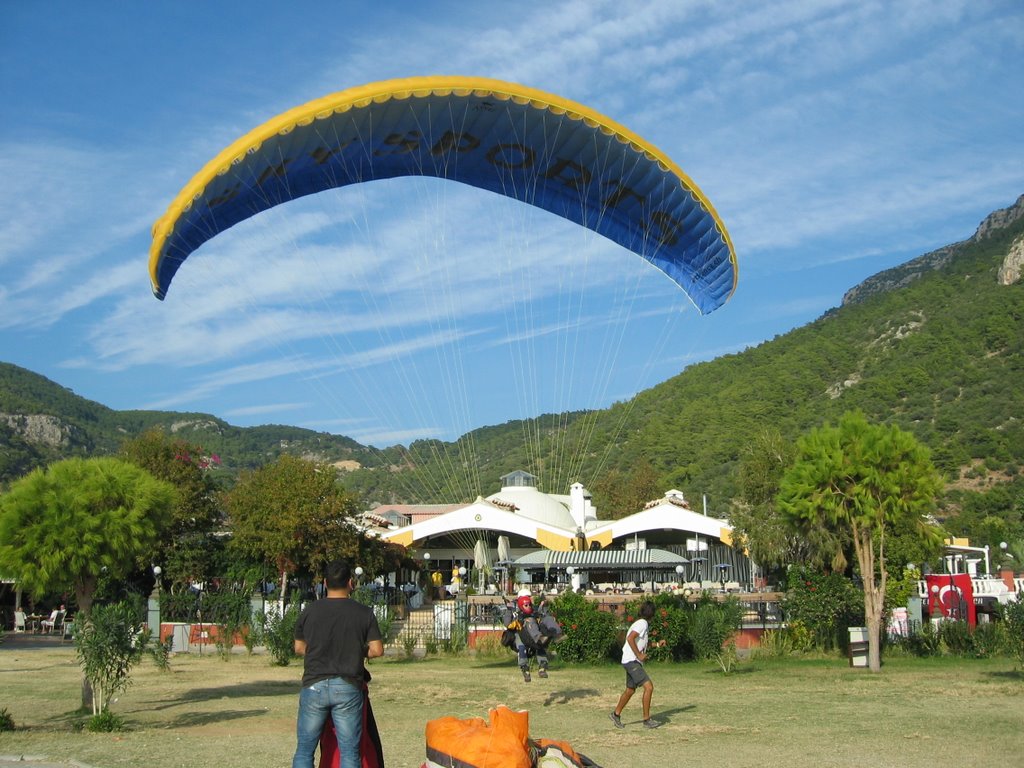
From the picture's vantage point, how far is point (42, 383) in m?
129

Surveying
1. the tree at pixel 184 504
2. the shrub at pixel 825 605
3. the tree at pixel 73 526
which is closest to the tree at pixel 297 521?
the tree at pixel 184 504

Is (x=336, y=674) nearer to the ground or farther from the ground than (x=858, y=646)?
farther from the ground

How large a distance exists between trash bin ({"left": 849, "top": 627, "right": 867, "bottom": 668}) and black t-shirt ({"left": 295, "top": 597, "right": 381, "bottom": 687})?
12064 mm

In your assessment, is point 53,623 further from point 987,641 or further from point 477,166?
point 987,641

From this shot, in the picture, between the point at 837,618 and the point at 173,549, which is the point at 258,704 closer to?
the point at 837,618

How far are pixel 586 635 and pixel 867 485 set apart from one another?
5.34 meters

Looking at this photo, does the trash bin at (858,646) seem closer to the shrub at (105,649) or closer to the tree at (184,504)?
the shrub at (105,649)

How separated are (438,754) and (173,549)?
104ft

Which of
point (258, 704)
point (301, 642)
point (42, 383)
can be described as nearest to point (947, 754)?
point (301, 642)


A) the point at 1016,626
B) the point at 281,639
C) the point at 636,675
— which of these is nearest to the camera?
the point at 636,675

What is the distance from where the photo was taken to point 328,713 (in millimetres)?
5988

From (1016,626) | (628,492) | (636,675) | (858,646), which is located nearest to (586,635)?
(858,646)

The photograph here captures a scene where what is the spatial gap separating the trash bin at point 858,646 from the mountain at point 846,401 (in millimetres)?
32818

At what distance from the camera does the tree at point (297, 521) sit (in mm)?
33344
